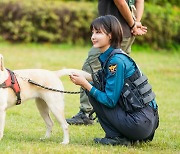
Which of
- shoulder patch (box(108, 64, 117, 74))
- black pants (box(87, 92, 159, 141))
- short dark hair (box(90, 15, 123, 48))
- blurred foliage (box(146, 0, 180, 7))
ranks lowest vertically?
blurred foliage (box(146, 0, 180, 7))

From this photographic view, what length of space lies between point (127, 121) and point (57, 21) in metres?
11.5

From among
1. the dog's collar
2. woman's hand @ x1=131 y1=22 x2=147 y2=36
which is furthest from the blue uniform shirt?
woman's hand @ x1=131 y1=22 x2=147 y2=36

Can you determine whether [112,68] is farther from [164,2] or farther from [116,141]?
[164,2]

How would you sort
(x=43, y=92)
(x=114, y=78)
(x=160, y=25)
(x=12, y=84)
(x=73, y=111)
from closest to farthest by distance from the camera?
1. (x=114, y=78)
2. (x=12, y=84)
3. (x=43, y=92)
4. (x=73, y=111)
5. (x=160, y=25)

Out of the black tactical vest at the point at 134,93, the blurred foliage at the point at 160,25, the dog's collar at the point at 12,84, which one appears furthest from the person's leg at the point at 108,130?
the blurred foliage at the point at 160,25

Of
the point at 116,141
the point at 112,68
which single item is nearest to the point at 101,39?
the point at 112,68

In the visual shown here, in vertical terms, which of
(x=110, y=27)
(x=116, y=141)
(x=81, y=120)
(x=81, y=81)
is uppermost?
(x=110, y=27)

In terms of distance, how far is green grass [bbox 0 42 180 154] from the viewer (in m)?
5.75

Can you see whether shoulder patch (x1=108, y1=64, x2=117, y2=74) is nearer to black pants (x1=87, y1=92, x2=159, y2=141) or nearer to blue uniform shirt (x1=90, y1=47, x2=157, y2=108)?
blue uniform shirt (x1=90, y1=47, x2=157, y2=108)

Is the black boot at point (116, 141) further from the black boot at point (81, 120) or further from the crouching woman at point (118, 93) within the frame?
the black boot at point (81, 120)

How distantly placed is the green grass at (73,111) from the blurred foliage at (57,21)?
389mm

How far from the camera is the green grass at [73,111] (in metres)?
5.75

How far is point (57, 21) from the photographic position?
1706 centimetres

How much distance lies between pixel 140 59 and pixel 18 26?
3.94m
